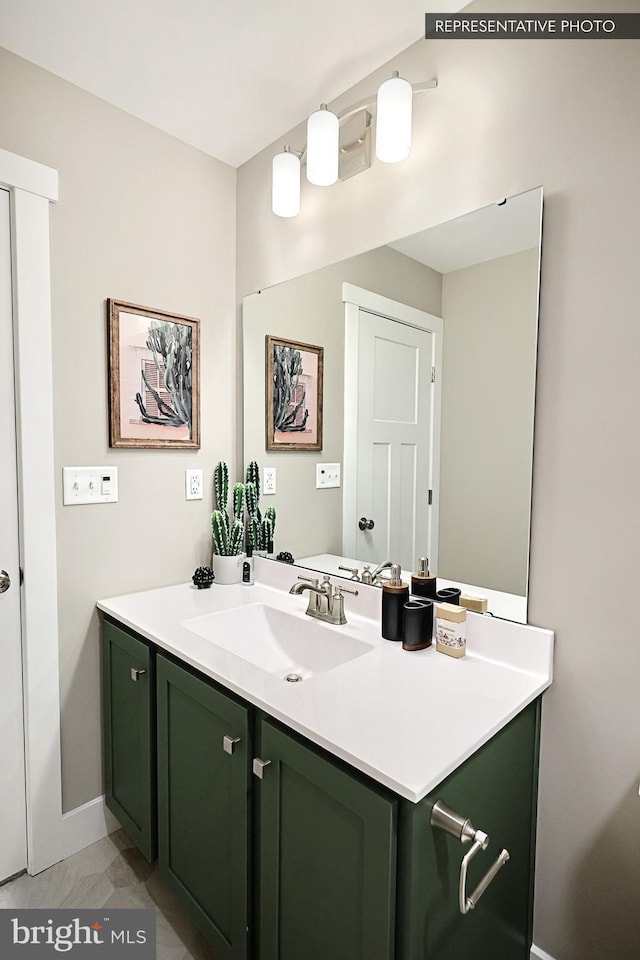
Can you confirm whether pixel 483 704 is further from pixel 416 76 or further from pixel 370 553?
pixel 416 76

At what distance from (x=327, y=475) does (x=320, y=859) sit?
42.3 inches

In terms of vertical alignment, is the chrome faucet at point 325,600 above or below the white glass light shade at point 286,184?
below

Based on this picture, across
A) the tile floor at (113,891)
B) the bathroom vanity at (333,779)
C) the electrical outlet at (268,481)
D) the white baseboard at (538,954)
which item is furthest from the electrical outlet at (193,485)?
the white baseboard at (538,954)

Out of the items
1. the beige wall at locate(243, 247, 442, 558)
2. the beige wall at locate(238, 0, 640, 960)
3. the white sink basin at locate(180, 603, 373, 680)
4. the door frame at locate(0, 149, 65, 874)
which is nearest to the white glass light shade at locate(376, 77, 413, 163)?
the beige wall at locate(238, 0, 640, 960)

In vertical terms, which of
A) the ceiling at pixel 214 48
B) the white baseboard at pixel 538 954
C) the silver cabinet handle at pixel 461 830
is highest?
the ceiling at pixel 214 48

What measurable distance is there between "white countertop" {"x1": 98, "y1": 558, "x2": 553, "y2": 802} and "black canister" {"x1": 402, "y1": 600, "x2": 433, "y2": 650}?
0.08 feet

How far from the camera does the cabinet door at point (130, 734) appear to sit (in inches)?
58.9

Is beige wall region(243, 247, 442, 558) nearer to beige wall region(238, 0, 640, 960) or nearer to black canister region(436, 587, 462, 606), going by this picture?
beige wall region(238, 0, 640, 960)

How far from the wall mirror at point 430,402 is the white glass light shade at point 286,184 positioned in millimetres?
221

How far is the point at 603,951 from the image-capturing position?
3.83ft

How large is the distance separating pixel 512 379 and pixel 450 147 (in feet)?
2.10

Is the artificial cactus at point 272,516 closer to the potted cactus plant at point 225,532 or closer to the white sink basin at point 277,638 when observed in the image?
the potted cactus plant at point 225,532

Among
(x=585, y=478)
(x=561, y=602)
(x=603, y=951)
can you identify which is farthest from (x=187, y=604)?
(x=603, y=951)

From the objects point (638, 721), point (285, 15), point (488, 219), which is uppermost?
point (285, 15)
